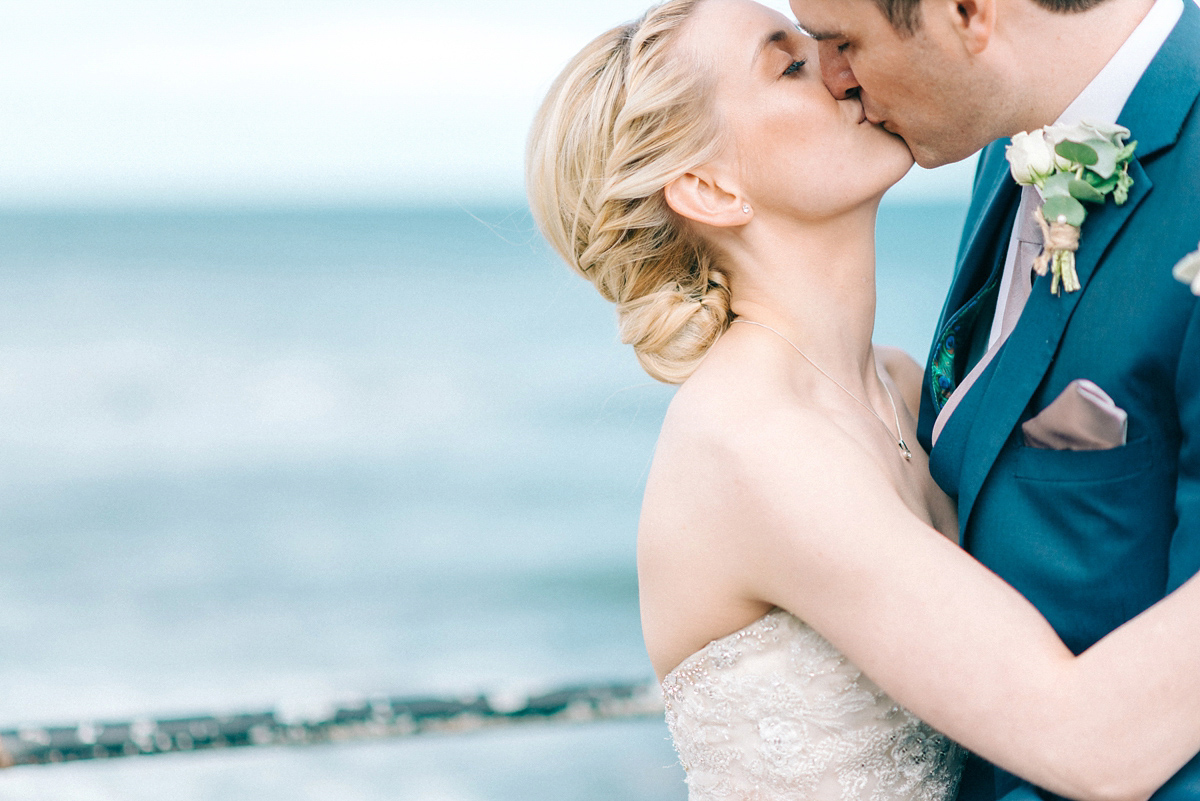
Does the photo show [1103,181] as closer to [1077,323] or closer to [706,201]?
[1077,323]

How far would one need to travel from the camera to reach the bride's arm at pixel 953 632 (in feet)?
5.73

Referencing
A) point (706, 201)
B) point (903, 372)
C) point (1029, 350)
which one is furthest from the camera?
point (903, 372)

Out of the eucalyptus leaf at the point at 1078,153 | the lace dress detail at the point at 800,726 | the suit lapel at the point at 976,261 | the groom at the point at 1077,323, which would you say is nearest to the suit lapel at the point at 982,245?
the suit lapel at the point at 976,261

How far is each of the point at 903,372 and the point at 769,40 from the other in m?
1.09

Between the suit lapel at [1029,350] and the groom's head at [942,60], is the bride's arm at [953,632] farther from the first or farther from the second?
the groom's head at [942,60]

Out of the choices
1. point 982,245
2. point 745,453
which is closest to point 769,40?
point 982,245

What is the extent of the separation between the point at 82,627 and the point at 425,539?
497cm

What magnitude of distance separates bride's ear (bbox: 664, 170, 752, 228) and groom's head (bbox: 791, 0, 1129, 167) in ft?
1.13

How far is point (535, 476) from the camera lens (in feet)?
59.0

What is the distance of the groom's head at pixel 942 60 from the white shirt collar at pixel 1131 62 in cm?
9

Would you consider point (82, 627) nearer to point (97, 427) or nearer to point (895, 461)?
point (97, 427)

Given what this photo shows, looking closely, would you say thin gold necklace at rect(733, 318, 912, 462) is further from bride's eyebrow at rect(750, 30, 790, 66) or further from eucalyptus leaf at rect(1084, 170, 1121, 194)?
eucalyptus leaf at rect(1084, 170, 1121, 194)

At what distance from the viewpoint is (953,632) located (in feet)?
6.17

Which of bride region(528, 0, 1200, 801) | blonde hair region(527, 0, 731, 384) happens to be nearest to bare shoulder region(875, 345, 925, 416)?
bride region(528, 0, 1200, 801)
